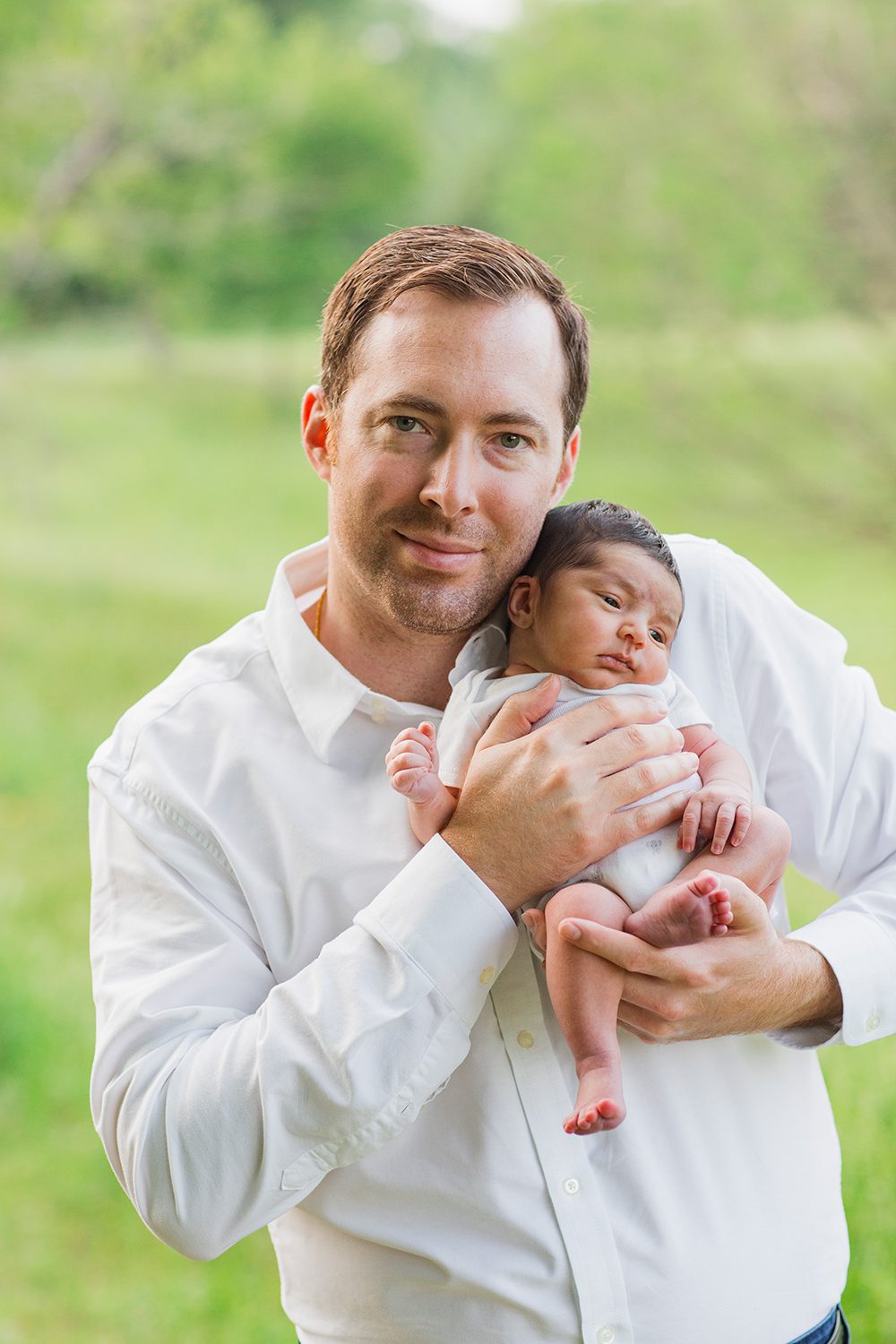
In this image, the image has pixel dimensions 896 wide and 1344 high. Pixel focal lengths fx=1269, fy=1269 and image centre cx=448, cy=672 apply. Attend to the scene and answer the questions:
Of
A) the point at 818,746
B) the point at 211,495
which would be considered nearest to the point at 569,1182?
the point at 818,746

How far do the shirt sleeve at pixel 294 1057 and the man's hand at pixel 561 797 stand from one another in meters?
0.04

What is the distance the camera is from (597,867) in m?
1.19

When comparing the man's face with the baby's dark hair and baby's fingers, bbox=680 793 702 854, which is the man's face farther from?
baby's fingers, bbox=680 793 702 854

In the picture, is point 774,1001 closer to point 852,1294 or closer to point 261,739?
point 261,739

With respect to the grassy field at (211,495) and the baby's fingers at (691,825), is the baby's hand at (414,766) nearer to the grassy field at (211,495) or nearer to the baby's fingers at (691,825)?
the baby's fingers at (691,825)

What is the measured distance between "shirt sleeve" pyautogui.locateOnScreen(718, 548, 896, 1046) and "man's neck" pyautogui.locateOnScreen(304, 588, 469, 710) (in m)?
0.31

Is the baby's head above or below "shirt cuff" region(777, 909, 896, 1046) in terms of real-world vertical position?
above

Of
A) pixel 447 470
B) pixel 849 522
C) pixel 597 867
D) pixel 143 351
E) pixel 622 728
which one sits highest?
pixel 143 351

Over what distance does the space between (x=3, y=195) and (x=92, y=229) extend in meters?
0.46

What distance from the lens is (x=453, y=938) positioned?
1115 mm

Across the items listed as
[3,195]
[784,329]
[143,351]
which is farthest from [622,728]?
[143,351]

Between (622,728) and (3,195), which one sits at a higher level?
(3,195)

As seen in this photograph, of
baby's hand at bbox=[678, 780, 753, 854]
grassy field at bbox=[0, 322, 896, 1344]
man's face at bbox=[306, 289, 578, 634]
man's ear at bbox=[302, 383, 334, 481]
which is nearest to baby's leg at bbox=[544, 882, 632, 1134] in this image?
baby's hand at bbox=[678, 780, 753, 854]

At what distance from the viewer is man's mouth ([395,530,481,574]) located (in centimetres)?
126
